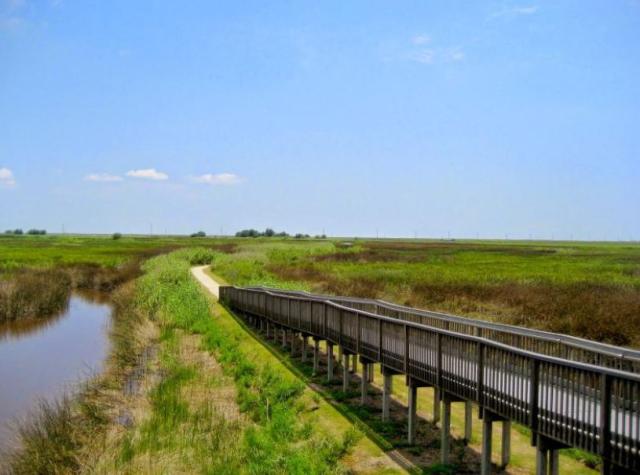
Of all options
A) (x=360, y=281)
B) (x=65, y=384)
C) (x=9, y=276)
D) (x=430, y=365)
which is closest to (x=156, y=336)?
(x=65, y=384)

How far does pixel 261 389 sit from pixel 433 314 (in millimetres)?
4175

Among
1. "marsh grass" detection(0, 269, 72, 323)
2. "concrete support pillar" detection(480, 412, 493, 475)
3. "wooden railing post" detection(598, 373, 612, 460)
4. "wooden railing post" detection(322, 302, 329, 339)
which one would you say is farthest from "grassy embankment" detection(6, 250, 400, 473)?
"marsh grass" detection(0, 269, 72, 323)

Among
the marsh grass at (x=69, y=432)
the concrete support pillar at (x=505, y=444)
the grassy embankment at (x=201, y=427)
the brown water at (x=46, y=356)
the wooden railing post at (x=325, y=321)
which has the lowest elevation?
the brown water at (x=46, y=356)

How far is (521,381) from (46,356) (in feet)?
63.2

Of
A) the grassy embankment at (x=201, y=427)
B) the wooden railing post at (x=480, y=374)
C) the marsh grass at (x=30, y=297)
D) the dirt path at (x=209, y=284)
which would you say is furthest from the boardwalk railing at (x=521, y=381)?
the marsh grass at (x=30, y=297)

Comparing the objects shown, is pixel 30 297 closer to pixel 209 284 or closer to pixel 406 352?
pixel 209 284

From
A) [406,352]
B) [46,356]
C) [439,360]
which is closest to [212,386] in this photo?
[406,352]

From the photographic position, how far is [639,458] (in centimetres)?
660

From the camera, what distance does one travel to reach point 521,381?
8.58m

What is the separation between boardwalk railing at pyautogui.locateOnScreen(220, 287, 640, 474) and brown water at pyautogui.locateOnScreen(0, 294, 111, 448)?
7706mm

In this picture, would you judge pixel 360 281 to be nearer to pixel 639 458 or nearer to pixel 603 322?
pixel 603 322

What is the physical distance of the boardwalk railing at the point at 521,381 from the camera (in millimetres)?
7047

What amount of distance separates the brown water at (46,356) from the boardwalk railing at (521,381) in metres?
7.71

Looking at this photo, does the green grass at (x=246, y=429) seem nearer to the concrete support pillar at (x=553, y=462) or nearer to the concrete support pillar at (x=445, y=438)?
the concrete support pillar at (x=445, y=438)
